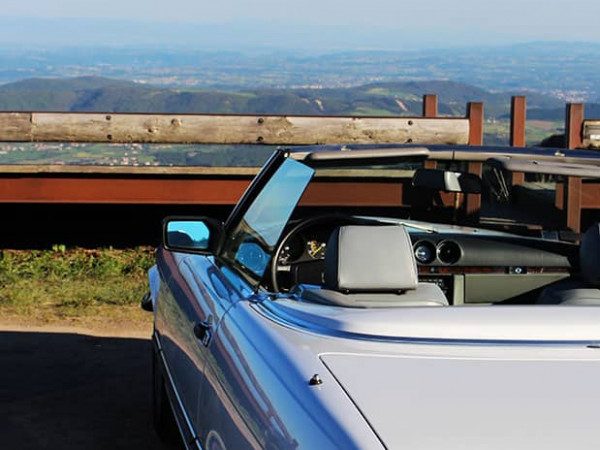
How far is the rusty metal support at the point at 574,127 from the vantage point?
10969mm

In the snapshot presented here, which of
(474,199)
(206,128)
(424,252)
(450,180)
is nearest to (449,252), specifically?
(424,252)

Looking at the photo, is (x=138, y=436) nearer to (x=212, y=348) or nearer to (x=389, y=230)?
(x=212, y=348)

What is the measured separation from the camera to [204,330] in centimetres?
385

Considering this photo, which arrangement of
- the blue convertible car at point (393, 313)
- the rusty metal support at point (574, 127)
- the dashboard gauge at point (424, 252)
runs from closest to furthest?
the blue convertible car at point (393, 313), the dashboard gauge at point (424, 252), the rusty metal support at point (574, 127)

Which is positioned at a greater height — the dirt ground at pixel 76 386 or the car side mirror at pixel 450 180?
the car side mirror at pixel 450 180

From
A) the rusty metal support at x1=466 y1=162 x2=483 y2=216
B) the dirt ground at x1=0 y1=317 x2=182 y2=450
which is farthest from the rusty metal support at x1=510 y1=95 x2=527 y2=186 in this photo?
the rusty metal support at x1=466 y1=162 x2=483 y2=216

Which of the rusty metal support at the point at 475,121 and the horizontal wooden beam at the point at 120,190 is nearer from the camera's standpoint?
the horizontal wooden beam at the point at 120,190

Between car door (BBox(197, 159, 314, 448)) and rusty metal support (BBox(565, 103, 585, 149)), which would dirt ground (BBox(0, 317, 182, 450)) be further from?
rusty metal support (BBox(565, 103, 585, 149))

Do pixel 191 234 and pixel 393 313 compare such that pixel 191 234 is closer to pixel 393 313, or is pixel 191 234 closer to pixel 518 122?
pixel 393 313

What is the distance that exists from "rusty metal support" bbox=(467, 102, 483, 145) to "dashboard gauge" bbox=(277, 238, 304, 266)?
631 centimetres

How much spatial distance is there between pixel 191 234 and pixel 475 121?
6.46 meters

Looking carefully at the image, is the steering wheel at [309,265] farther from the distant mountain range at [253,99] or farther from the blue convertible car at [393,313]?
the distant mountain range at [253,99]

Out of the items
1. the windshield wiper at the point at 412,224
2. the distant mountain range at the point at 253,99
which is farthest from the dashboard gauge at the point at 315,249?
the distant mountain range at the point at 253,99

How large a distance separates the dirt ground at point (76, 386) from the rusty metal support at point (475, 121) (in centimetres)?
381
